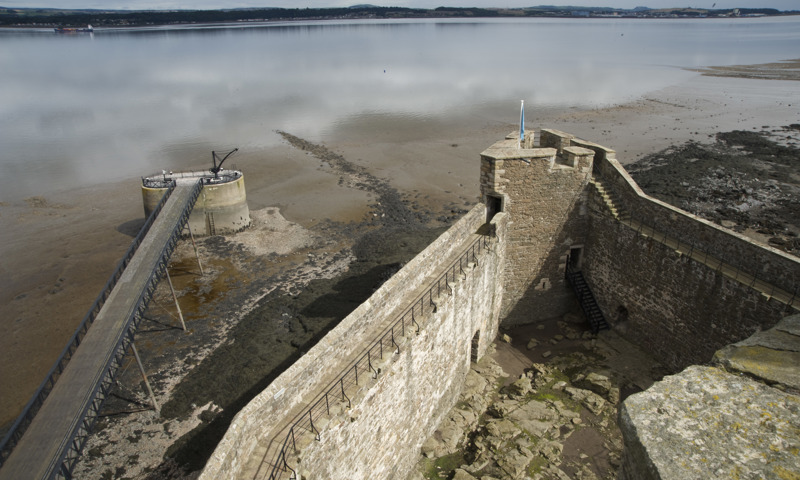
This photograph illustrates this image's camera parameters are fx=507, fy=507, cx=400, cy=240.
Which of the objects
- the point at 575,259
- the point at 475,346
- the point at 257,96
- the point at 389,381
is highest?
the point at 257,96

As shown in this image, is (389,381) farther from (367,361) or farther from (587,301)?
(587,301)

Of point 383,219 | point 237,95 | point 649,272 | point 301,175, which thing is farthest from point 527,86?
point 649,272

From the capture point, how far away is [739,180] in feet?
91.0

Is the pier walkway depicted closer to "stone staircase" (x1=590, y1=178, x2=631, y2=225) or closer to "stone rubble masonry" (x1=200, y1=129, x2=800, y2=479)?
"stone rubble masonry" (x1=200, y1=129, x2=800, y2=479)

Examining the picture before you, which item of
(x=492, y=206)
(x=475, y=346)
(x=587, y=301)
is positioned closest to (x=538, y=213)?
(x=492, y=206)

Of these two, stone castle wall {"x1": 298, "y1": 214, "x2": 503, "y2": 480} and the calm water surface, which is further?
the calm water surface

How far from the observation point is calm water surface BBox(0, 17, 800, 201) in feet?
132

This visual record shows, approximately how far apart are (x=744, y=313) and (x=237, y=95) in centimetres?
6323

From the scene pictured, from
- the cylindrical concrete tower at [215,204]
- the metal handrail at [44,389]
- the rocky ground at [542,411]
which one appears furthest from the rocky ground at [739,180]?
the metal handrail at [44,389]

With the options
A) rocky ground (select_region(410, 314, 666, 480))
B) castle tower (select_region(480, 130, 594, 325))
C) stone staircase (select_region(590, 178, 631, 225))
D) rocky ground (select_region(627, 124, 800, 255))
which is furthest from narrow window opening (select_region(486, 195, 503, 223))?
rocky ground (select_region(627, 124, 800, 255))

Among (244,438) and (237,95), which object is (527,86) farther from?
(244,438)

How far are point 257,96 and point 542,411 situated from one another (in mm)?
59619

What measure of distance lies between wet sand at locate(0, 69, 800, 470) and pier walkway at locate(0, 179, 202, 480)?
4.22 m

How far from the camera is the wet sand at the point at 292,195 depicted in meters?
18.9
